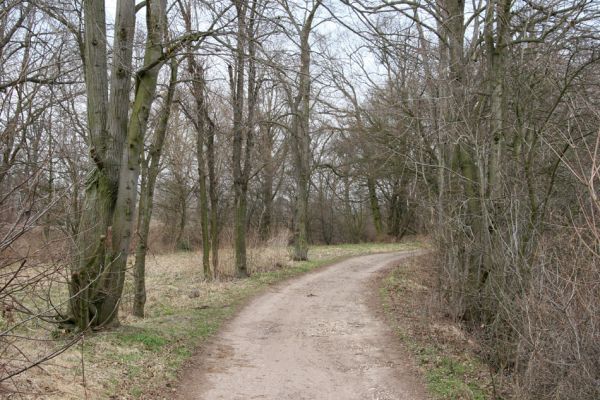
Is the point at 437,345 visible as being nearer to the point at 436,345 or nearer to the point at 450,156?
A: the point at 436,345

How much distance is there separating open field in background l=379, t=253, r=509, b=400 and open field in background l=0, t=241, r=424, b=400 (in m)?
3.45

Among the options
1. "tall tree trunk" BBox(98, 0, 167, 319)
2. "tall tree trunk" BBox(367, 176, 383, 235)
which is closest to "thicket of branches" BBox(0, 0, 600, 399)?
"tall tree trunk" BBox(98, 0, 167, 319)

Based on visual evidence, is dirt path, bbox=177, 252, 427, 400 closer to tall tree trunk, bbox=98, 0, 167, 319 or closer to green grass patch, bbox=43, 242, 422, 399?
green grass patch, bbox=43, 242, 422, 399

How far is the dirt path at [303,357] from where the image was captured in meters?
6.31

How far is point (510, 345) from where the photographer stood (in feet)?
22.8

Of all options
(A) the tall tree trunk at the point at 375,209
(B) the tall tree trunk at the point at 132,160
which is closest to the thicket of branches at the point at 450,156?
(B) the tall tree trunk at the point at 132,160

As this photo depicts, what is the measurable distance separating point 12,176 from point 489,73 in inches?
303

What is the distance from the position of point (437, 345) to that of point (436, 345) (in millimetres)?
16

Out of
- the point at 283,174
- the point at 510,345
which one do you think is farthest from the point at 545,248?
the point at 283,174

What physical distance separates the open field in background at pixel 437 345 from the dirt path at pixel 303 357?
0.86 ft

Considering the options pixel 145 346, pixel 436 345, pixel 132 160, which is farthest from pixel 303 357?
pixel 132 160

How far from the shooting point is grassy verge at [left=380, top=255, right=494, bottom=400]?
21.1ft

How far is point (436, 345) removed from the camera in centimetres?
829

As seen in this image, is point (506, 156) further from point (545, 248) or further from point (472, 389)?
point (472, 389)
